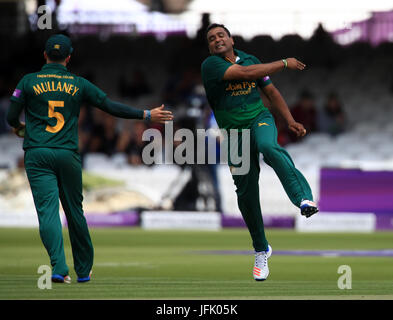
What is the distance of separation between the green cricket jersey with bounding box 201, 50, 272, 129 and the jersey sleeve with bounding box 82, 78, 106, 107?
3.48 ft

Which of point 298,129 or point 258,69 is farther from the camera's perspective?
point 298,129

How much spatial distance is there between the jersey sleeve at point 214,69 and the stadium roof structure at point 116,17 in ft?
54.7

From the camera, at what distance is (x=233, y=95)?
862cm

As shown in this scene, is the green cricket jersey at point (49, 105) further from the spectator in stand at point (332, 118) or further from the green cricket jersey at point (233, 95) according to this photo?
the spectator in stand at point (332, 118)

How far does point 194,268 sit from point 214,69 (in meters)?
3.10

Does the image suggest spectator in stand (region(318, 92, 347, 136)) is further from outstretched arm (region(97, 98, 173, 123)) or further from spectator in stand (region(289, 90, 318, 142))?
outstretched arm (region(97, 98, 173, 123))

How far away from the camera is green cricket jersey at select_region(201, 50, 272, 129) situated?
858 centimetres

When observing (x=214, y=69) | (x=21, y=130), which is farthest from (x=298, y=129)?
(x=21, y=130)

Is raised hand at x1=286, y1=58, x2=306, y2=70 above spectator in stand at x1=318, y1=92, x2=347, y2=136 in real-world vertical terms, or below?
below

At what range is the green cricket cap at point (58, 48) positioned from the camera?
8.09 m

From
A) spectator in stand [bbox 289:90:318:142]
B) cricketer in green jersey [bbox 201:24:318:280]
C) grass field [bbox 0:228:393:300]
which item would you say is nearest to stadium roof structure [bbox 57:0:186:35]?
spectator in stand [bbox 289:90:318:142]

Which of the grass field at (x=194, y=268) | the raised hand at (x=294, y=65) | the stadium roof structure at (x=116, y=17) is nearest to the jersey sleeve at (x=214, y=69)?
the raised hand at (x=294, y=65)

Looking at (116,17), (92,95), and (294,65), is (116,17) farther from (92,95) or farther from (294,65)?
(294,65)

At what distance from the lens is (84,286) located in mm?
7953
